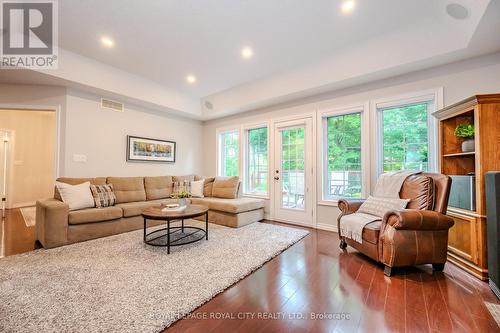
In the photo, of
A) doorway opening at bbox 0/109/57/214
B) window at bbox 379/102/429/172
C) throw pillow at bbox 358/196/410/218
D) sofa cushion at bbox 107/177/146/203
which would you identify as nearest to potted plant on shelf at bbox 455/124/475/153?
window at bbox 379/102/429/172

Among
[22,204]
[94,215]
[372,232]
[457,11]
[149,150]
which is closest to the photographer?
[457,11]

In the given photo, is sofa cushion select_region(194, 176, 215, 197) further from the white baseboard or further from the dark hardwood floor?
the white baseboard

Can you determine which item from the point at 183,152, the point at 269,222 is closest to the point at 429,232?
the point at 269,222

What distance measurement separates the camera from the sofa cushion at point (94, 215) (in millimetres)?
2951

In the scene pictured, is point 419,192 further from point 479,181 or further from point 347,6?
point 347,6

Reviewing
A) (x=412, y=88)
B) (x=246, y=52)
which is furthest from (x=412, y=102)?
(x=246, y=52)

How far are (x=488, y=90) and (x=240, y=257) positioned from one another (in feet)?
11.7

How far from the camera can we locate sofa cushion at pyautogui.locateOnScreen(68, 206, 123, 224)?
2.95m

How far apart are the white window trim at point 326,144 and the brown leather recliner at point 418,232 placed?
1094 mm

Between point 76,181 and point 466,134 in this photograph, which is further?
point 76,181

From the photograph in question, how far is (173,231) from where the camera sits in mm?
3502

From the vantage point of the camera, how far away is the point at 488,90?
2621mm

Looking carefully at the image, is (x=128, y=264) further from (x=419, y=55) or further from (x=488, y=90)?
(x=488, y=90)

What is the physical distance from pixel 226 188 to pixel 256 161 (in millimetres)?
975
